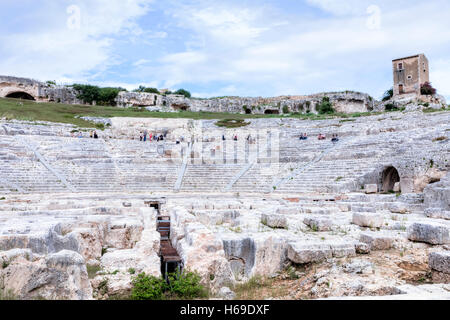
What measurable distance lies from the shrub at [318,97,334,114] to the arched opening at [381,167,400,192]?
33.4 metres

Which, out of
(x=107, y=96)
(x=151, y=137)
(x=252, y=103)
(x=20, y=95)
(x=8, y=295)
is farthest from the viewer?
(x=252, y=103)

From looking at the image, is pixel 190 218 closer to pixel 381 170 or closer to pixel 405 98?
pixel 381 170

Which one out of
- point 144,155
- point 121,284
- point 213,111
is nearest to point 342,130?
point 144,155

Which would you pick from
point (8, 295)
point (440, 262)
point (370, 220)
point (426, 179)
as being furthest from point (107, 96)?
point (440, 262)

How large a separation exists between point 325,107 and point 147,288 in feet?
167

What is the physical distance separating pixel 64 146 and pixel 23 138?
300 cm

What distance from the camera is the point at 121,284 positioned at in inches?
173

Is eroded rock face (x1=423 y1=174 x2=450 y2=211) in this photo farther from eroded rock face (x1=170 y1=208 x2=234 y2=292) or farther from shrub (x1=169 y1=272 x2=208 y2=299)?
shrub (x1=169 y1=272 x2=208 y2=299)

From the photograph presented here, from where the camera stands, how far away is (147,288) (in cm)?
417

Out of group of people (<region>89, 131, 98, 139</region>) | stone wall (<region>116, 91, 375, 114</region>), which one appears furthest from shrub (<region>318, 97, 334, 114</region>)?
group of people (<region>89, 131, 98, 139</region>)

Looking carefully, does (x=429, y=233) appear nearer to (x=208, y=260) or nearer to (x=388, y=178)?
(x=208, y=260)

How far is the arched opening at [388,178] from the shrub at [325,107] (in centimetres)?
3344

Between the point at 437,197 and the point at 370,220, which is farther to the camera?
the point at 437,197

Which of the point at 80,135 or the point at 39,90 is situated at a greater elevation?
the point at 39,90
